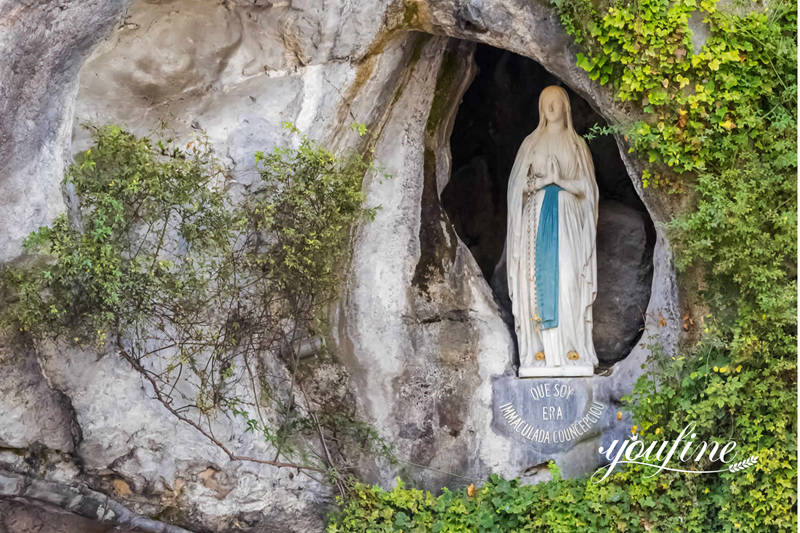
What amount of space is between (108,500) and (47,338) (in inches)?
40.6

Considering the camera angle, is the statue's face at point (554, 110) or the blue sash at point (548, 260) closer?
the blue sash at point (548, 260)

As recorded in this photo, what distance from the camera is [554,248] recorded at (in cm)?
675

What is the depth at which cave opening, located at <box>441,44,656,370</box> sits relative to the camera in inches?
284

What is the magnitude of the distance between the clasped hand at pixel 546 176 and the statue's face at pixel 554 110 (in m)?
A: 0.27

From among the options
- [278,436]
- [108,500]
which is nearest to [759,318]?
[278,436]

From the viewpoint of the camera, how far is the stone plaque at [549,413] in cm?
652

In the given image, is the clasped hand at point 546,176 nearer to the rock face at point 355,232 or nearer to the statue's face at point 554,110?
the statue's face at point 554,110

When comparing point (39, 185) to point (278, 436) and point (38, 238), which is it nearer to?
point (38, 238)

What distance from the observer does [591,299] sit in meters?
6.74

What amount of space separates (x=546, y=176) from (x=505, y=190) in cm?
116

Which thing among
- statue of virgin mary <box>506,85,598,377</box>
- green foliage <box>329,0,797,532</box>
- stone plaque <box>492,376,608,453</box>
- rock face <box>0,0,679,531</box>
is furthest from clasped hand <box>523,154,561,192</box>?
stone plaque <box>492,376,608,453</box>

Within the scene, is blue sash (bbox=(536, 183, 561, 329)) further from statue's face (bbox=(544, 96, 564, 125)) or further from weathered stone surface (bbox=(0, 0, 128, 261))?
weathered stone surface (bbox=(0, 0, 128, 261))

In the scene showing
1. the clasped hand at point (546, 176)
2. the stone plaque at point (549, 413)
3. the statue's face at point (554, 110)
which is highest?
the statue's face at point (554, 110)

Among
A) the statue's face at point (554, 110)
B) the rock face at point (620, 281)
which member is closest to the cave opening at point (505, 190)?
the rock face at point (620, 281)
